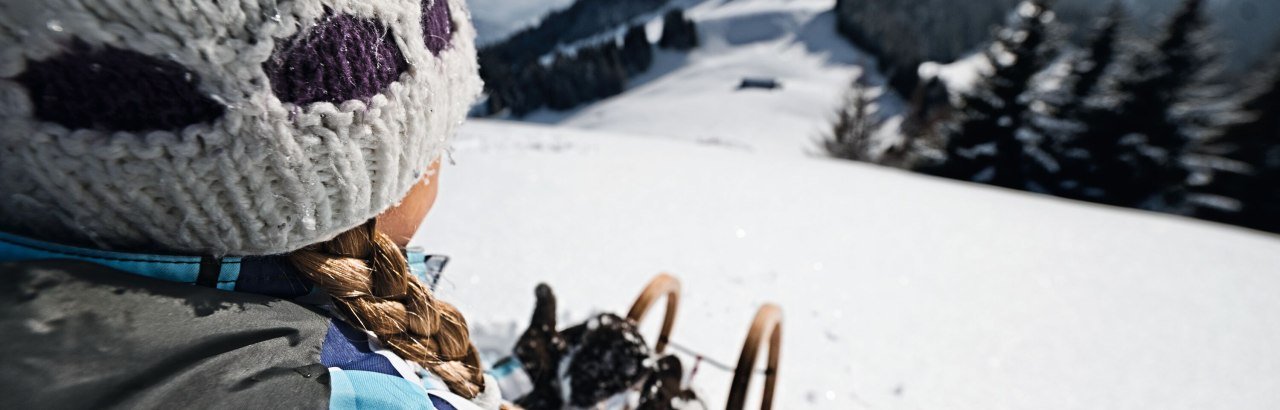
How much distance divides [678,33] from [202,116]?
1832 inches

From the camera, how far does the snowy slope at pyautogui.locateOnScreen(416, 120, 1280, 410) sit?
86.3 inches

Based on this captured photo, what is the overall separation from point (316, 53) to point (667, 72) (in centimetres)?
4260

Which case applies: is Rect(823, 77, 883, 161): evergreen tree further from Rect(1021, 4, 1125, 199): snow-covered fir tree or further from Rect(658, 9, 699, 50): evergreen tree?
Rect(658, 9, 699, 50): evergreen tree

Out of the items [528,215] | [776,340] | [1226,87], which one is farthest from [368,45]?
[1226,87]

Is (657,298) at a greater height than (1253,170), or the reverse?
(1253,170)

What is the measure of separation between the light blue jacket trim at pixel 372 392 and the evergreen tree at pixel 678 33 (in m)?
46.3

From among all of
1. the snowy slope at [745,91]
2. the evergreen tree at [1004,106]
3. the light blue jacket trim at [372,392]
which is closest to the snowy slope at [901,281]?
the light blue jacket trim at [372,392]

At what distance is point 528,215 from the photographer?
12.0ft

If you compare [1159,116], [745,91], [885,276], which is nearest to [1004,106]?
[1159,116]

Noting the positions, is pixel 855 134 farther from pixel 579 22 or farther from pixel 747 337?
pixel 579 22

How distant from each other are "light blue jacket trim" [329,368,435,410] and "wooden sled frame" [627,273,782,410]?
0.96m

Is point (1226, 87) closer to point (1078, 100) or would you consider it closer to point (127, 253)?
point (1078, 100)

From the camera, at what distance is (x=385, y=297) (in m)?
0.80

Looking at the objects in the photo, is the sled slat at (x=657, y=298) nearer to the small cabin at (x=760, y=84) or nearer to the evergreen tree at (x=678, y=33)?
the small cabin at (x=760, y=84)
